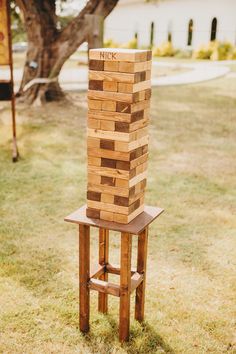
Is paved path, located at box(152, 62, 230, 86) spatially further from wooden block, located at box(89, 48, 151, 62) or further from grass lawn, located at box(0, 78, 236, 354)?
Answer: wooden block, located at box(89, 48, 151, 62)

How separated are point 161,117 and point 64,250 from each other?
6887 millimetres

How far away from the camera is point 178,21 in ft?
106

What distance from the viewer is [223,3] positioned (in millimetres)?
29219

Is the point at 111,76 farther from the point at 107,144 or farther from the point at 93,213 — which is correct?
the point at 93,213

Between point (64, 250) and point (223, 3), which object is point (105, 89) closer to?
point (64, 250)

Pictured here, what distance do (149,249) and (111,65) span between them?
96.3 inches

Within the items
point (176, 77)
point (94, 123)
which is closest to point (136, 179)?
point (94, 123)

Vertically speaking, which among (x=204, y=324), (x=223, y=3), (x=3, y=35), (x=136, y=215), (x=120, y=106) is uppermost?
(x=223, y=3)

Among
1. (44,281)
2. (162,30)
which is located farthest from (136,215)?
(162,30)

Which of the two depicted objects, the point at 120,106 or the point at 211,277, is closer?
the point at 120,106

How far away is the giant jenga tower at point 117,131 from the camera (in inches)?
112

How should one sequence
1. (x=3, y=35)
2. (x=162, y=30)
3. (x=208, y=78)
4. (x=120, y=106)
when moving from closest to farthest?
(x=120, y=106), (x=3, y=35), (x=208, y=78), (x=162, y=30)

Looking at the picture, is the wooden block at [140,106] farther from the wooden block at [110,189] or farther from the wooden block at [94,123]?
the wooden block at [110,189]

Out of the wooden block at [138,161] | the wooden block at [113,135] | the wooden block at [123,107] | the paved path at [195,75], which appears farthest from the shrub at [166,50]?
the wooden block at [123,107]
